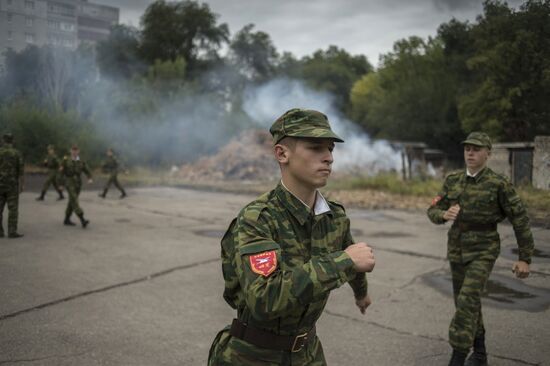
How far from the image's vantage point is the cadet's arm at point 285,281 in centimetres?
175

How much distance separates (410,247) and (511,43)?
4.45m

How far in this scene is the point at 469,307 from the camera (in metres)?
3.67

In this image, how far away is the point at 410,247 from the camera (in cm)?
870

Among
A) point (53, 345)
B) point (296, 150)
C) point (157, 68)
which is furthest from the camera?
point (157, 68)

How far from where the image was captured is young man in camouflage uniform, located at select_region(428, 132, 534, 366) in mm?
3670

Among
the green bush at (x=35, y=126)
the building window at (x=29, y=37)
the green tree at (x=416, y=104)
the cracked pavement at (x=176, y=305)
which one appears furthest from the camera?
the green tree at (x=416, y=104)

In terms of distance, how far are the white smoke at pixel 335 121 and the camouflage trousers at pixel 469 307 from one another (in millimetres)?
21349

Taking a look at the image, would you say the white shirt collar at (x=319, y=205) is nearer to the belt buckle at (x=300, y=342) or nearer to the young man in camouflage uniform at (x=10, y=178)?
the belt buckle at (x=300, y=342)

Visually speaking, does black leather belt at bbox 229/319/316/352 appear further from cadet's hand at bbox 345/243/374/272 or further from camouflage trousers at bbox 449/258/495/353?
camouflage trousers at bbox 449/258/495/353

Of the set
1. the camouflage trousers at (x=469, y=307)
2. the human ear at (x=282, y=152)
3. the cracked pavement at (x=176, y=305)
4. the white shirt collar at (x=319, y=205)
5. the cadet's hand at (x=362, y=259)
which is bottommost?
the cracked pavement at (x=176, y=305)

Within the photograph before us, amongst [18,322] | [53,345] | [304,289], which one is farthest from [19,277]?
[304,289]

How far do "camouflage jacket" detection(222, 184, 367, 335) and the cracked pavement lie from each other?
203 centimetres

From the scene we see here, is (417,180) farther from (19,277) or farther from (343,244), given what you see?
(343,244)

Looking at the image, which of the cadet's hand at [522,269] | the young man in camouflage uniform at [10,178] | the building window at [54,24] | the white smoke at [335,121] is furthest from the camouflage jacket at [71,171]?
the white smoke at [335,121]
